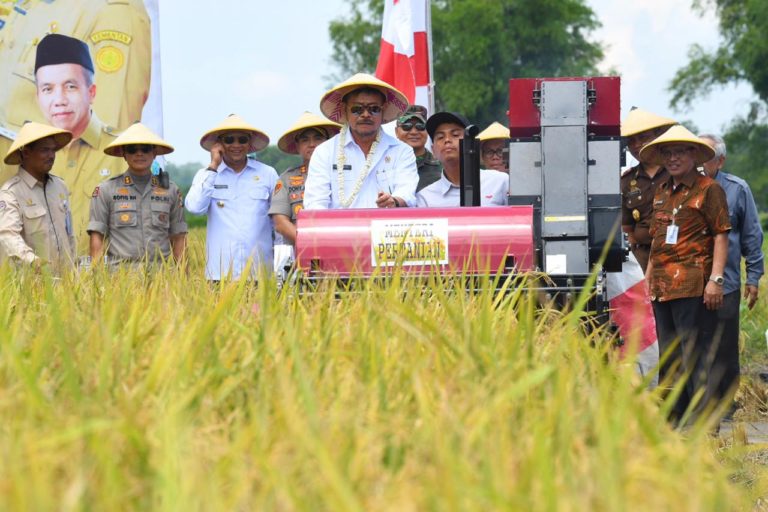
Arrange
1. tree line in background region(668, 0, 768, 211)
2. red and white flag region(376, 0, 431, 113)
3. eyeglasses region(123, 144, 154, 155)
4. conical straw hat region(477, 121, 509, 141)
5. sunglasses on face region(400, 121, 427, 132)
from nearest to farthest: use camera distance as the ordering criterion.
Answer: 1. eyeglasses region(123, 144, 154, 155)
2. sunglasses on face region(400, 121, 427, 132)
3. conical straw hat region(477, 121, 509, 141)
4. red and white flag region(376, 0, 431, 113)
5. tree line in background region(668, 0, 768, 211)

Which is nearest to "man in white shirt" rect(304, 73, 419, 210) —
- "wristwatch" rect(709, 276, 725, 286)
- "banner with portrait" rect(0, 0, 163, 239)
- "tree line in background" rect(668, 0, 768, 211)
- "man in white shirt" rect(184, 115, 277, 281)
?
"man in white shirt" rect(184, 115, 277, 281)

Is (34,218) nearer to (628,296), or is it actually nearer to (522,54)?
(628,296)

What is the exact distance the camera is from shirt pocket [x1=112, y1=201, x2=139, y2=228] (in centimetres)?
831

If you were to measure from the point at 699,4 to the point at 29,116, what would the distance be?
42021mm

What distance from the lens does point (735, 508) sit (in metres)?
3.09

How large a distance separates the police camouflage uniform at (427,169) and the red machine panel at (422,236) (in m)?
1.95

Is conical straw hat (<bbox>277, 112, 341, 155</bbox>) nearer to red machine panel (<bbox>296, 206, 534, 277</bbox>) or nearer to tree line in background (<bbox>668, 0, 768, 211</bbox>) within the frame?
red machine panel (<bbox>296, 206, 534, 277</bbox>)

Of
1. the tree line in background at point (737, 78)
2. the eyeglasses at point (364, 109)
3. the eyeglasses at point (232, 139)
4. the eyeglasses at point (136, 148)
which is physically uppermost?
the tree line in background at point (737, 78)

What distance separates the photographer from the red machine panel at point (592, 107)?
704 centimetres

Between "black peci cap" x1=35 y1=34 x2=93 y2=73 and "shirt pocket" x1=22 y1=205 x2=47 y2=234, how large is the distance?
296 cm

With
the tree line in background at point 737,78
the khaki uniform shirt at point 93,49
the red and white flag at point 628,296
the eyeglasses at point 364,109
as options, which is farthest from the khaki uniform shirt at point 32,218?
the tree line in background at point 737,78

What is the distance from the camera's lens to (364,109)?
7.71 metres

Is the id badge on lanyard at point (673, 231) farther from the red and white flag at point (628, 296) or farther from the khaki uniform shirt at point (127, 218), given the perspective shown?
the khaki uniform shirt at point (127, 218)

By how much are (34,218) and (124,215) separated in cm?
68
